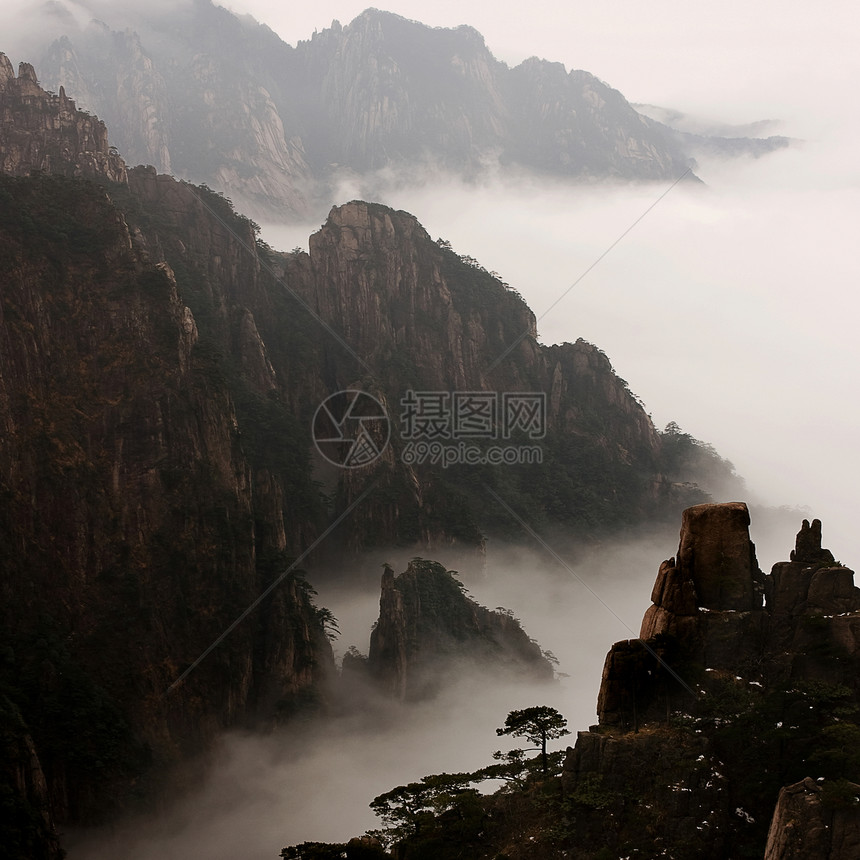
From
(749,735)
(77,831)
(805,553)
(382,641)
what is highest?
(805,553)

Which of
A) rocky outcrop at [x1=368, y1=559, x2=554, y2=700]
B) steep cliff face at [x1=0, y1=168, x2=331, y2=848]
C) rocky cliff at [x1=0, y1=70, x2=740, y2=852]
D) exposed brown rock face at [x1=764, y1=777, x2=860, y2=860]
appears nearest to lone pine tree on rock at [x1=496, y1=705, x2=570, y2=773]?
exposed brown rock face at [x1=764, y1=777, x2=860, y2=860]

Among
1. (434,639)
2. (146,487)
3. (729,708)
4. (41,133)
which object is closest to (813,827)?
(729,708)

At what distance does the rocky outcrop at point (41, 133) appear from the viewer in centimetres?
10006

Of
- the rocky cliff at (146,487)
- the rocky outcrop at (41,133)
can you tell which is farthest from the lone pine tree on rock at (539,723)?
the rocky outcrop at (41,133)

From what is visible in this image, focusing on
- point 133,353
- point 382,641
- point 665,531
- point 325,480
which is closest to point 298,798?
point 382,641

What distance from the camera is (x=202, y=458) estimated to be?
267ft

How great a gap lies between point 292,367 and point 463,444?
2276cm

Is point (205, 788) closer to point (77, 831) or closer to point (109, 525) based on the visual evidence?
point (77, 831)

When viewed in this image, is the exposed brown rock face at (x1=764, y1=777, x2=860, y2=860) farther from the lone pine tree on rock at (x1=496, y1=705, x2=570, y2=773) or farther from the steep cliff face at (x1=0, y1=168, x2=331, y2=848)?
the steep cliff face at (x1=0, y1=168, x2=331, y2=848)

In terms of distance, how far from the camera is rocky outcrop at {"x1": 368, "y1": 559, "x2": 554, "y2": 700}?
3428 inches

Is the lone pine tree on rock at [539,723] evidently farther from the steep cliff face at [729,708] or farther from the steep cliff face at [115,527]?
the steep cliff face at [115,527]

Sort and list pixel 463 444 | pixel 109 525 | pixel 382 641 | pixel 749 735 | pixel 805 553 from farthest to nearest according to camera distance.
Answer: pixel 463 444 < pixel 382 641 < pixel 109 525 < pixel 805 553 < pixel 749 735

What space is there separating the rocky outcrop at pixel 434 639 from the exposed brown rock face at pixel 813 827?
163 ft

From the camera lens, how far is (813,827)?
37.7 meters
